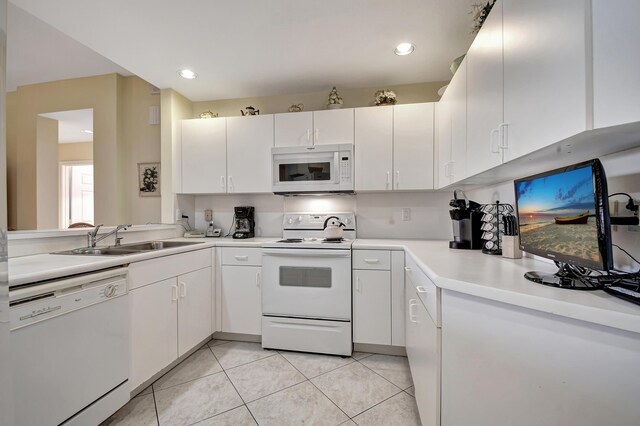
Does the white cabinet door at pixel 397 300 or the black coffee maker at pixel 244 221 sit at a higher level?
the black coffee maker at pixel 244 221

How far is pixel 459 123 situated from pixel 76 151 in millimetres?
6744

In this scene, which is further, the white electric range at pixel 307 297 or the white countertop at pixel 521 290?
the white electric range at pixel 307 297

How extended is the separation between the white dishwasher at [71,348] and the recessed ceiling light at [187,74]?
1848 mm

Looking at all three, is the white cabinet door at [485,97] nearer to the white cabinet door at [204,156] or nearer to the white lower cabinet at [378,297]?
the white lower cabinet at [378,297]

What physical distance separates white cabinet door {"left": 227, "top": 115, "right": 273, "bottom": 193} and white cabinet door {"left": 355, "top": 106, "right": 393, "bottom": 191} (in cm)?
88

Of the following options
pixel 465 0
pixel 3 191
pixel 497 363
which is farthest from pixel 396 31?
pixel 3 191

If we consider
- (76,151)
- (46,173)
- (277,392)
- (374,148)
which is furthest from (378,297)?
(76,151)

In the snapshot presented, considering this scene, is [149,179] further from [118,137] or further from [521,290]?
[521,290]

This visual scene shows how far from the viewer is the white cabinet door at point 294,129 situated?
2.49m

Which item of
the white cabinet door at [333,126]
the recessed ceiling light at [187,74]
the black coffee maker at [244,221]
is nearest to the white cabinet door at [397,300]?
the white cabinet door at [333,126]

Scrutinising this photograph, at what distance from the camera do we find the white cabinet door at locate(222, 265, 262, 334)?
2285mm

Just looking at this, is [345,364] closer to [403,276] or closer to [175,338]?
[403,276]

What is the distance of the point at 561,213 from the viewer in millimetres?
927

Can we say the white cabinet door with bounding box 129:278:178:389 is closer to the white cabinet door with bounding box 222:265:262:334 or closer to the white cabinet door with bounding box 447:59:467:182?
the white cabinet door with bounding box 222:265:262:334
